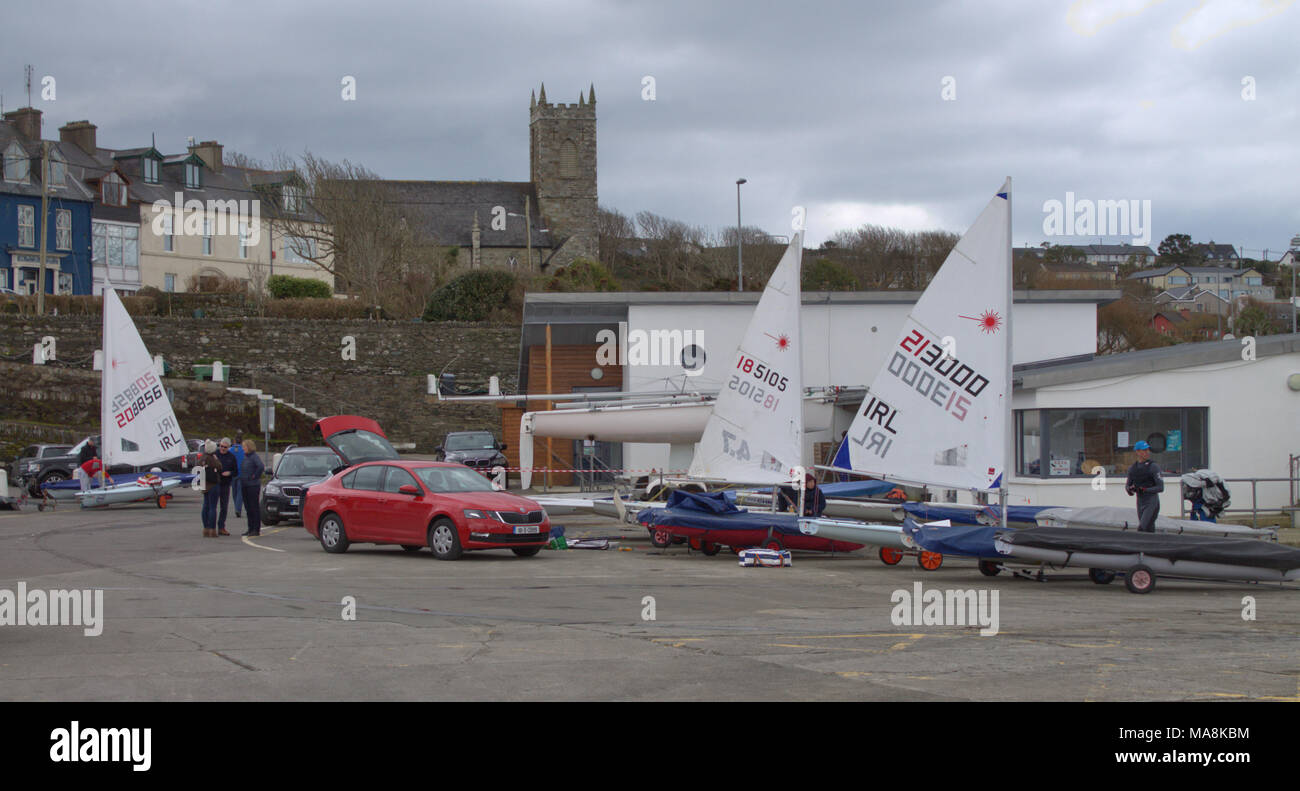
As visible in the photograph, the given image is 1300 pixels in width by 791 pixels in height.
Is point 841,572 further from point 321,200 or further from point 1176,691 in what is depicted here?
point 321,200

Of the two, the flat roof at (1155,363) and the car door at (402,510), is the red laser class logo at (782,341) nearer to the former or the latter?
the car door at (402,510)

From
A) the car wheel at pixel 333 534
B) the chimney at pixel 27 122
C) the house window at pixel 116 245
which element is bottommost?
the car wheel at pixel 333 534

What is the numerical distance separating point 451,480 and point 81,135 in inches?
2344

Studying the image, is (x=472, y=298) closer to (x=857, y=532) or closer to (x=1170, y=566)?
(x=857, y=532)

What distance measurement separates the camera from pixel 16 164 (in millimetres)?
61781

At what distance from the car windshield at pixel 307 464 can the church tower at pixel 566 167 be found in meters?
76.3

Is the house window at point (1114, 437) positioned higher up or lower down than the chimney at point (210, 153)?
lower down

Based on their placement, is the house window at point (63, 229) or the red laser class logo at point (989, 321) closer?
the red laser class logo at point (989, 321)

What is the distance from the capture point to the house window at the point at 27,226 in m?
61.9

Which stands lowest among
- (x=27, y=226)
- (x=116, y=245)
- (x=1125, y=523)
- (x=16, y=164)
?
(x=1125, y=523)

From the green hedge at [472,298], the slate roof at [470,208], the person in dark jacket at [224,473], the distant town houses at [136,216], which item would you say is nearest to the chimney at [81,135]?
the distant town houses at [136,216]

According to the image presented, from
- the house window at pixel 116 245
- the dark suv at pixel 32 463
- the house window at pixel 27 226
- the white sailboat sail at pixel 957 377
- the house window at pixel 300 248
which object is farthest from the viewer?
the house window at pixel 300 248

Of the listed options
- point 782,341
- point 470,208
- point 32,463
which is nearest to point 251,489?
point 782,341

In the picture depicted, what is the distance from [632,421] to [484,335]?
30730 millimetres
